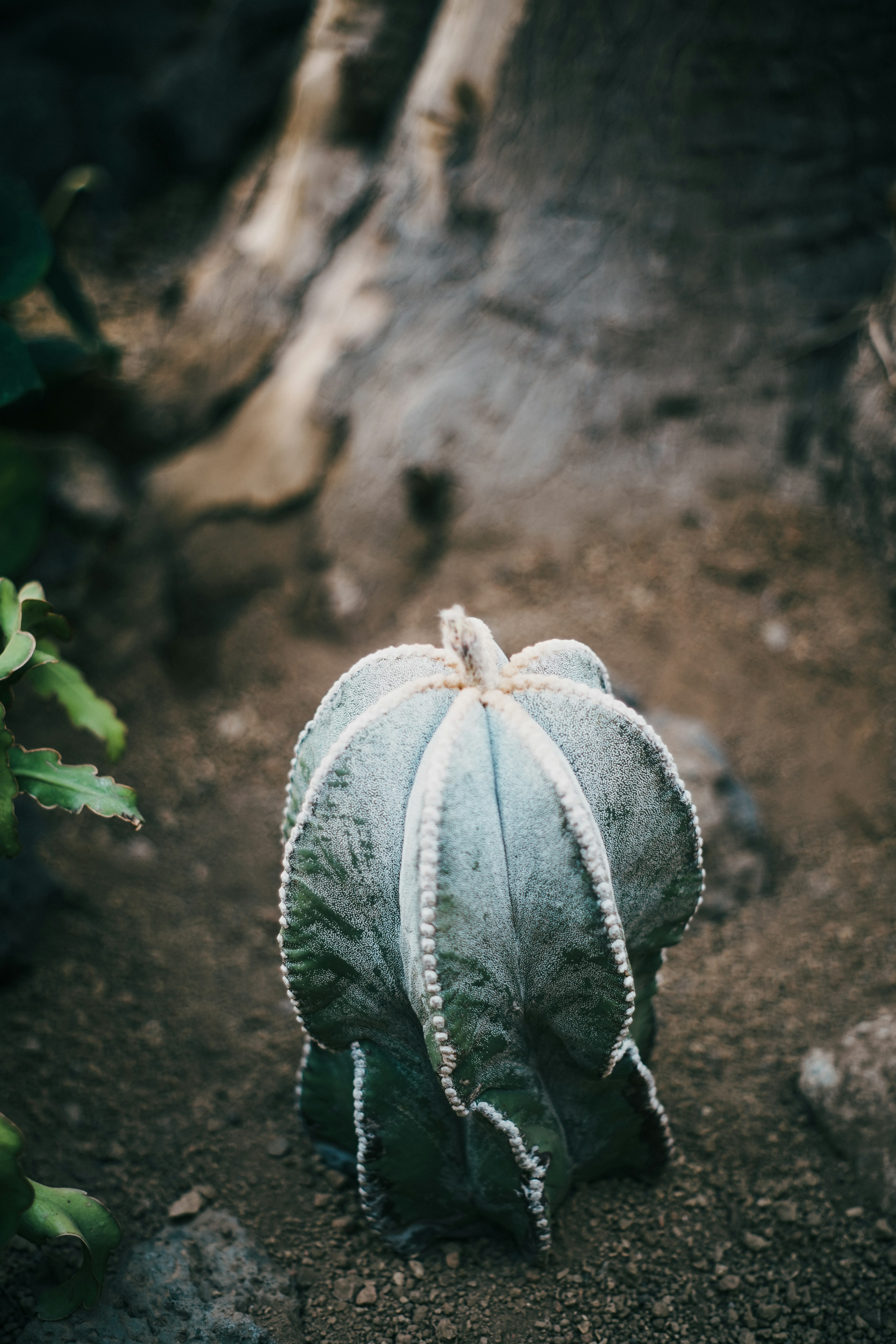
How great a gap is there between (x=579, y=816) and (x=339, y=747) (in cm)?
42

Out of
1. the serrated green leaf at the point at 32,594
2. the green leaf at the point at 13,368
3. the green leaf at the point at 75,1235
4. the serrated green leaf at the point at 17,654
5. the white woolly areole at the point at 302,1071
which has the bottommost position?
the white woolly areole at the point at 302,1071

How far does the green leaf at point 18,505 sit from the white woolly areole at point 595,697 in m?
1.74

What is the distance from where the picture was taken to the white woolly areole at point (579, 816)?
1440 millimetres

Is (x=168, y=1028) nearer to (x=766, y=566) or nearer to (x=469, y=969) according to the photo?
(x=469, y=969)

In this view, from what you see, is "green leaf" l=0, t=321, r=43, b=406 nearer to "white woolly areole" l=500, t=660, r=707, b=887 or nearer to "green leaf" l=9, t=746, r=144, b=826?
"green leaf" l=9, t=746, r=144, b=826

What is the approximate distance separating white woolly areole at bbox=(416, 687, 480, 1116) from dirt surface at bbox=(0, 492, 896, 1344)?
0.67 m

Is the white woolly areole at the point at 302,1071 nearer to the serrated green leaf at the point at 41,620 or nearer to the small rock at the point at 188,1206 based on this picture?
the small rock at the point at 188,1206

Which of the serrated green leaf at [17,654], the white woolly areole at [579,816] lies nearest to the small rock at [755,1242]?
the white woolly areole at [579,816]

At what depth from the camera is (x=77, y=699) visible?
219cm

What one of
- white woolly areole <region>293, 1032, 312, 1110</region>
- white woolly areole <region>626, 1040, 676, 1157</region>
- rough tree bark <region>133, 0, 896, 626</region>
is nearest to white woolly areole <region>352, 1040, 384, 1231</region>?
white woolly areole <region>293, 1032, 312, 1110</region>

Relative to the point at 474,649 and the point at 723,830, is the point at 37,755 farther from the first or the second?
the point at 723,830

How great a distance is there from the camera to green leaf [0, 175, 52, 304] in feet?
8.28

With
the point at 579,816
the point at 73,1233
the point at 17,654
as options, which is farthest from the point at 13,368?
the point at 73,1233

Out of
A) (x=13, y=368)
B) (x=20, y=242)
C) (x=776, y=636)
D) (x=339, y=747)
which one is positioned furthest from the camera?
(x=776, y=636)
